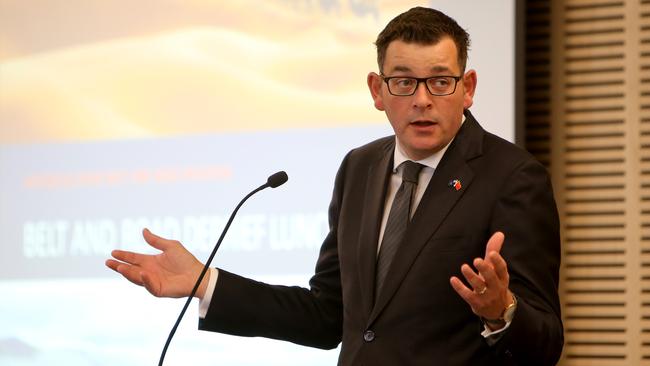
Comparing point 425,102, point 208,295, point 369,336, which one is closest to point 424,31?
point 425,102

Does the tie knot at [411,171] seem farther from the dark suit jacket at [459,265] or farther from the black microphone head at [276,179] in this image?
the black microphone head at [276,179]

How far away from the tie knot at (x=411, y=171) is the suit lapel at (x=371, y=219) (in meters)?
0.08

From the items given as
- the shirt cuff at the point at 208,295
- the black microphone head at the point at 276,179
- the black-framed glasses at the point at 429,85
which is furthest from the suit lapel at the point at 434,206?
the shirt cuff at the point at 208,295

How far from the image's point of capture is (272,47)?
203 inches

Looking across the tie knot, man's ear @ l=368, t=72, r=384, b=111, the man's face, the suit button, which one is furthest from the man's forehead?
the suit button

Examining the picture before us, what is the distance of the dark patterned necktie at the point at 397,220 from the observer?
260 cm

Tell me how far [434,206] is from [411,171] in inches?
6.1

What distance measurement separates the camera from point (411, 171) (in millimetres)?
2695

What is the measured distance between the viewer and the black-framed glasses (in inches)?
103

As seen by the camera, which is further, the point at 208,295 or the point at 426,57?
the point at 208,295

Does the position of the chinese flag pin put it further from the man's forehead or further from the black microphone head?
the black microphone head

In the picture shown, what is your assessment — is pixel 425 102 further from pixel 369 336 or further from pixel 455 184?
pixel 369 336

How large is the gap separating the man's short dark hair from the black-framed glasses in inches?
2.4

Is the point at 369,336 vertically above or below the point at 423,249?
below
